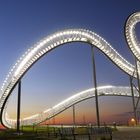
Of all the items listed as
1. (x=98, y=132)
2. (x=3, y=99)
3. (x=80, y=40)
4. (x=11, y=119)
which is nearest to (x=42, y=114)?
(x=11, y=119)

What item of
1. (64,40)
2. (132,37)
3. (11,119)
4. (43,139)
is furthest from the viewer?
(11,119)

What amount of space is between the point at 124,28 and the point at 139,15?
3.42 meters

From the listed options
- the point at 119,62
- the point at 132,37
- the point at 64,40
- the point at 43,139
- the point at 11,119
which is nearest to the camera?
the point at 43,139

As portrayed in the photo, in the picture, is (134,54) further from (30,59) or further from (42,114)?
(42,114)

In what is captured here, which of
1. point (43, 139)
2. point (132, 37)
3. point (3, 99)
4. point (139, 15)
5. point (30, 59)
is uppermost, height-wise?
point (139, 15)

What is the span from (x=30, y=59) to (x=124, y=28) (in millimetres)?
16878

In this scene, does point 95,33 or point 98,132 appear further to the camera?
point 95,33

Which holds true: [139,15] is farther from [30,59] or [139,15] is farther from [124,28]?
[30,59]

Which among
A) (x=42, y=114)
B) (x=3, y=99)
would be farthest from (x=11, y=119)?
(x=3, y=99)

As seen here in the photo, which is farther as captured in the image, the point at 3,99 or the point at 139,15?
the point at 3,99

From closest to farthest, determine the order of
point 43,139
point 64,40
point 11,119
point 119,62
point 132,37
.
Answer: point 43,139 → point 64,40 → point 132,37 → point 119,62 → point 11,119

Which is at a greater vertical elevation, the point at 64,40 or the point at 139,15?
the point at 139,15

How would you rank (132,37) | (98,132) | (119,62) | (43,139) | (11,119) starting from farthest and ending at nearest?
(11,119), (119,62), (132,37), (98,132), (43,139)

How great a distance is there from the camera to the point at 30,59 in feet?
150
